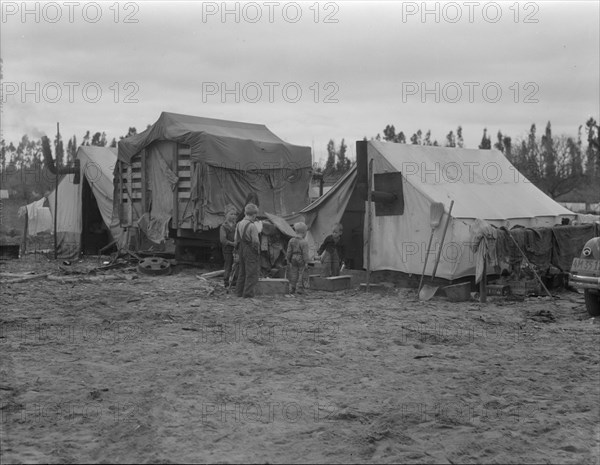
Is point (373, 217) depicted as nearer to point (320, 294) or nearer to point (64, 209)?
point (320, 294)

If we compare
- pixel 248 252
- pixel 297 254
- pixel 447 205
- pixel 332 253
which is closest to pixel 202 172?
pixel 332 253

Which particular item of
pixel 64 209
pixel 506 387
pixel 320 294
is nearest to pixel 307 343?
pixel 506 387

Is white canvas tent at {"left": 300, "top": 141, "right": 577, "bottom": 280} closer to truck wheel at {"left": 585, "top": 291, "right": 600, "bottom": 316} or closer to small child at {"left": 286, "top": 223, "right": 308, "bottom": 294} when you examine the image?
small child at {"left": 286, "top": 223, "right": 308, "bottom": 294}

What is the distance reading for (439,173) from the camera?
15.5 meters

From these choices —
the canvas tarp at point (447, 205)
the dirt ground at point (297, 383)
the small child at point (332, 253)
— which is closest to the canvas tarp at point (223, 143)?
Result: the small child at point (332, 253)

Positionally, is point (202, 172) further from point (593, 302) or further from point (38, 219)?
point (38, 219)

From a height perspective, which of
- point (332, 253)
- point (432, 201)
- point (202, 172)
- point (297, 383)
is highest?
point (202, 172)

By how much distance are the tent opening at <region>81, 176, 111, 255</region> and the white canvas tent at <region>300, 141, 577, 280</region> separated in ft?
27.5

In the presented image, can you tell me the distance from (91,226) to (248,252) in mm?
11112

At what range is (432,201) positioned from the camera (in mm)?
14039

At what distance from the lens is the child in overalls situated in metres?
12.3

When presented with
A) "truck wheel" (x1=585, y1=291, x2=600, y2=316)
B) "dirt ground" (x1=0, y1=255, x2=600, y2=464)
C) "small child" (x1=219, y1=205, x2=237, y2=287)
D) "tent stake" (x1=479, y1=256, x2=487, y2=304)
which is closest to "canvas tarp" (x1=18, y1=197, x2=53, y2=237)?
"small child" (x1=219, y1=205, x2=237, y2=287)

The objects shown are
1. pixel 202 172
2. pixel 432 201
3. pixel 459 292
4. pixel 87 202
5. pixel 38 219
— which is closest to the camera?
pixel 459 292

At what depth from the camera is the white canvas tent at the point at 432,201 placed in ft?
45.5
